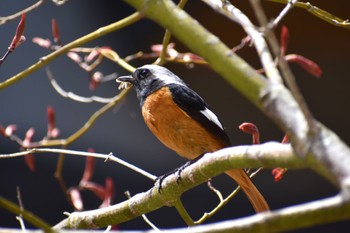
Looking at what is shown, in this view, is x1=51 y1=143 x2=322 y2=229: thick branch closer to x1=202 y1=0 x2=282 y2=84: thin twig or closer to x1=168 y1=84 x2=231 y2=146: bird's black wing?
x1=202 y1=0 x2=282 y2=84: thin twig

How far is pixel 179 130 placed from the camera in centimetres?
309

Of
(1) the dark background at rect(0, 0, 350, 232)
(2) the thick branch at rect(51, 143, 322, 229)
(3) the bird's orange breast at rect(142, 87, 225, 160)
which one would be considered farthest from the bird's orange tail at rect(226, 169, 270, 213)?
(1) the dark background at rect(0, 0, 350, 232)

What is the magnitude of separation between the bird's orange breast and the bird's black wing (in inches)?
0.8

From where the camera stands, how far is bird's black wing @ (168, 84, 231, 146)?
10.3 feet

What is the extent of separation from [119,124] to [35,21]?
105cm

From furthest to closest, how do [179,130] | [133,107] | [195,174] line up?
[133,107]
[179,130]
[195,174]

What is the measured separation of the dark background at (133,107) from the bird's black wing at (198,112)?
1.95m

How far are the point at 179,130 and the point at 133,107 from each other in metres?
2.44

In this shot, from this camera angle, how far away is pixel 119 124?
553 cm

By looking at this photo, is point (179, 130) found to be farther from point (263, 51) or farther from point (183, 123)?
point (263, 51)

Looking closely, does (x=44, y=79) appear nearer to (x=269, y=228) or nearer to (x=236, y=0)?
(x=236, y=0)

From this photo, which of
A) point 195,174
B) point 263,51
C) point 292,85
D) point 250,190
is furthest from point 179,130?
point 292,85

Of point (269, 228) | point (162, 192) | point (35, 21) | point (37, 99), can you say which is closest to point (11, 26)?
point (35, 21)

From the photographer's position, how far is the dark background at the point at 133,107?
521 cm
